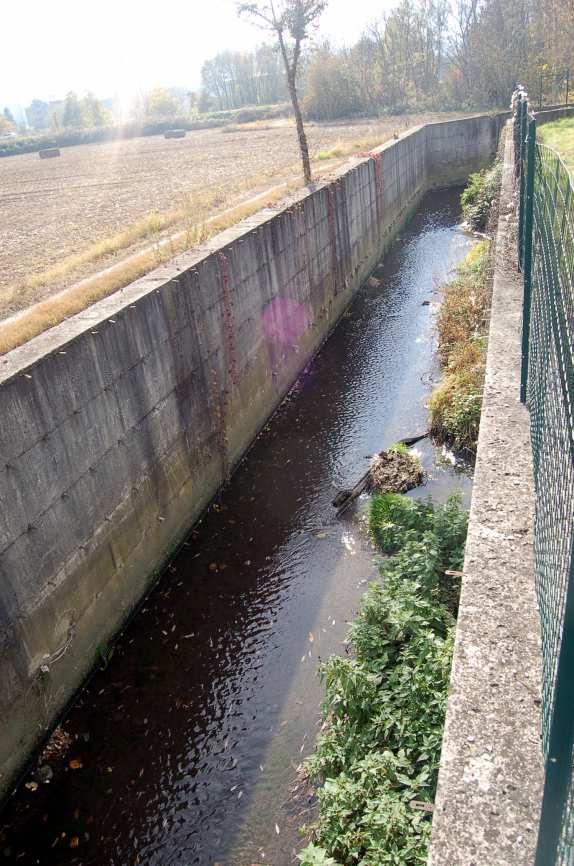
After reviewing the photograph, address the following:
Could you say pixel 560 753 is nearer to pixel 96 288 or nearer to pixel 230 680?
pixel 230 680

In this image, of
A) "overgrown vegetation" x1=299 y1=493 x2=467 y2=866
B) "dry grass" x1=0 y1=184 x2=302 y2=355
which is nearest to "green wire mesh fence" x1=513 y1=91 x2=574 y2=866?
"overgrown vegetation" x1=299 y1=493 x2=467 y2=866

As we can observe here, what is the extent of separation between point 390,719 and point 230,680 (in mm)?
2550

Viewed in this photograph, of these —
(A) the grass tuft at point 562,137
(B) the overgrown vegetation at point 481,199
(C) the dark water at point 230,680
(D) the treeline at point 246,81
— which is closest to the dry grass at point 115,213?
(C) the dark water at point 230,680

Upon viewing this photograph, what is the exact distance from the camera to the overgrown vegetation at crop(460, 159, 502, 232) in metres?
22.1

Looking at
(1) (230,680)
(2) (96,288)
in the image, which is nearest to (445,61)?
(2) (96,288)

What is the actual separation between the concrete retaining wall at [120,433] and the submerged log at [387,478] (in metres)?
2.05

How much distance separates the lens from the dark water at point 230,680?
Answer: 5.84m

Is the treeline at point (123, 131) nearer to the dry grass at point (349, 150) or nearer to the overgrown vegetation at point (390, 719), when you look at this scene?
the dry grass at point (349, 150)

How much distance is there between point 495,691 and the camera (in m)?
3.44

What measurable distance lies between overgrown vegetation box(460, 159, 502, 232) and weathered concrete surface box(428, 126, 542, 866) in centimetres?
1855

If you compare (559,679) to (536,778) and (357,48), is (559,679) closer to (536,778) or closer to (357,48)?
(536,778)

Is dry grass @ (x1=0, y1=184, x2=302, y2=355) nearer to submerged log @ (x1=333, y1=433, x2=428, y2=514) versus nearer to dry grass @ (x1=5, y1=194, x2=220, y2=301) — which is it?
dry grass @ (x1=5, y1=194, x2=220, y2=301)

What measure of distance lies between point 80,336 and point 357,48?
199 feet

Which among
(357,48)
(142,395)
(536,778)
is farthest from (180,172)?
(357,48)
